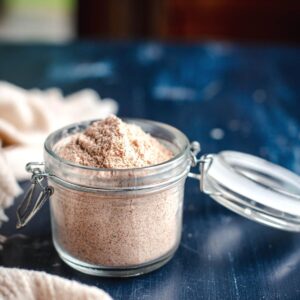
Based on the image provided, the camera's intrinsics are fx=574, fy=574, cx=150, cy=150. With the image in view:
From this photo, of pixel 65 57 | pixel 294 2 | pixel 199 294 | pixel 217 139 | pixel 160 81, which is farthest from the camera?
pixel 294 2

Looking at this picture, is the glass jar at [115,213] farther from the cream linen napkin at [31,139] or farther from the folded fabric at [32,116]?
the folded fabric at [32,116]

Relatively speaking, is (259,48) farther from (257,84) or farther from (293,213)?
(293,213)

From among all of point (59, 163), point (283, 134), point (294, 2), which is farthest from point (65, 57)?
point (294, 2)

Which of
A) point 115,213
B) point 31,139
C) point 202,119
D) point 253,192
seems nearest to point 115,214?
point 115,213

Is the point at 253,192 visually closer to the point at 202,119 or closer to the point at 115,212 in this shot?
the point at 115,212

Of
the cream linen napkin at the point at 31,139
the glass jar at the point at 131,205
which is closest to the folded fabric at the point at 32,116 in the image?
the cream linen napkin at the point at 31,139

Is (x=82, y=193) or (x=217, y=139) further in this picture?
(x=217, y=139)

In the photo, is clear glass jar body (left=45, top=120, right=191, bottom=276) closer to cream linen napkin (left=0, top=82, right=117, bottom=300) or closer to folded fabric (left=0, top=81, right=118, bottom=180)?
cream linen napkin (left=0, top=82, right=117, bottom=300)
